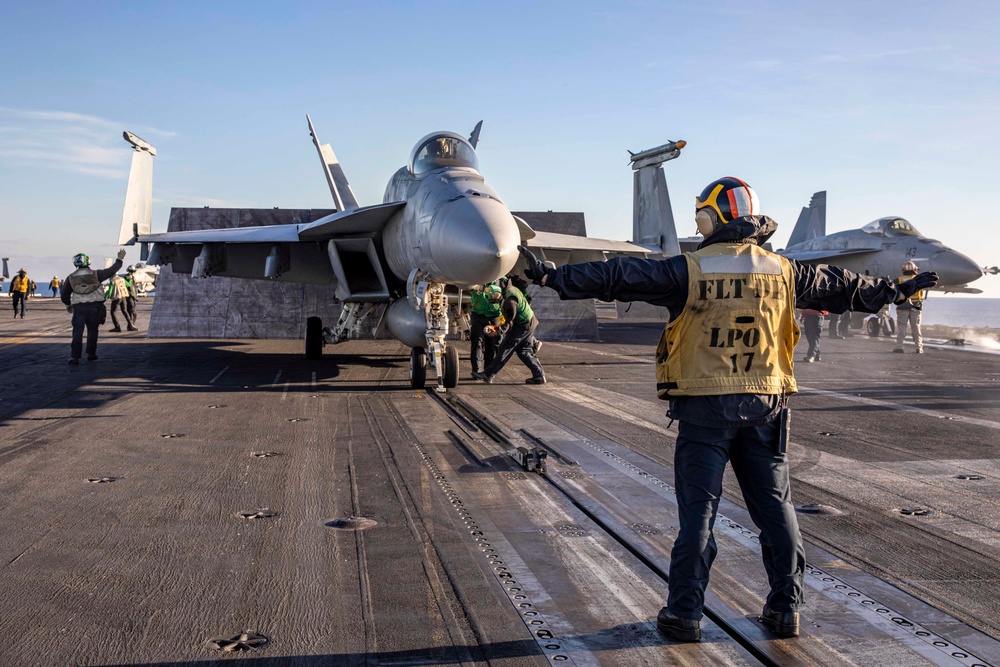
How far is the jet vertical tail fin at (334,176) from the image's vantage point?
851 inches

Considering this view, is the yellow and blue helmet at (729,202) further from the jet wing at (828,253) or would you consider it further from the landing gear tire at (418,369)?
the jet wing at (828,253)

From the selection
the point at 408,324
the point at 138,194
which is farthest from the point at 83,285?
the point at 408,324

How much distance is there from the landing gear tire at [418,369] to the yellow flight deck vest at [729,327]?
954 cm

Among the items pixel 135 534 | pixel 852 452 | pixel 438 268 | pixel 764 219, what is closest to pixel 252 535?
pixel 135 534

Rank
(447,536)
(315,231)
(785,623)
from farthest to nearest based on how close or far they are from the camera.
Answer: (315,231) → (447,536) → (785,623)

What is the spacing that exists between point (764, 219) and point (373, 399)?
344 inches

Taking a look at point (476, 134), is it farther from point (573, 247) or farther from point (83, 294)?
point (83, 294)

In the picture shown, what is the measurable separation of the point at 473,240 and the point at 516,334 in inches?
163

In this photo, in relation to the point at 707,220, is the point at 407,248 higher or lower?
higher

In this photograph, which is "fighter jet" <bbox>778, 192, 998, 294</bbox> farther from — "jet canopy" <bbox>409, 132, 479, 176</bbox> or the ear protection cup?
the ear protection cup

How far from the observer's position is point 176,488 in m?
6.75

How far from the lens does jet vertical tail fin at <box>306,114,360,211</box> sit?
21.6 metres

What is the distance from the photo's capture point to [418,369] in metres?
13.6

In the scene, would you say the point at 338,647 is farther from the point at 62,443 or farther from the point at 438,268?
the point at 438,268
